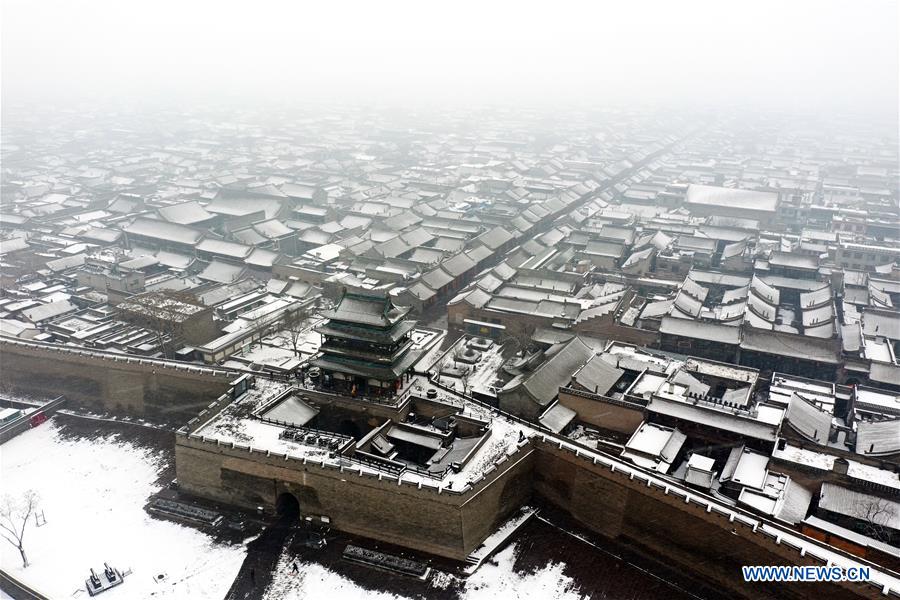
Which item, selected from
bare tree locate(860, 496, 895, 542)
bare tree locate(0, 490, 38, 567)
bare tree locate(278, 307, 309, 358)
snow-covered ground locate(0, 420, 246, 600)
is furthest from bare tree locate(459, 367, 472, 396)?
bare tree locate(0, 490, 38, 567)

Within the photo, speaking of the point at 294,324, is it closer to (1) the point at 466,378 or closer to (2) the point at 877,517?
(1) the point at 466,378

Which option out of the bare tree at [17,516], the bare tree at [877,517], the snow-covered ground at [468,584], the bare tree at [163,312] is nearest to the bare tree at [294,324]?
the bare tree at [163,312]

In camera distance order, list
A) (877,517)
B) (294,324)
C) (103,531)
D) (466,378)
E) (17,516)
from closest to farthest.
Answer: (877,517)
(103,531)
(17,516)
(466,378)
(294,324)

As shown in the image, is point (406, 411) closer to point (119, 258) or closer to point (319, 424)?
point (319, 424)

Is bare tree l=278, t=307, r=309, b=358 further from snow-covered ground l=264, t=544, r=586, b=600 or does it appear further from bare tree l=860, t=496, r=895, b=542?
bare tree l=860, t=496, r=895, b=542

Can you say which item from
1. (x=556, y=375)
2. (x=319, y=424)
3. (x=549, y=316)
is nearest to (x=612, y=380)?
(x=556, y=375)

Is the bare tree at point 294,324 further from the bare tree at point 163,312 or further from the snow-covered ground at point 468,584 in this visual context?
the snow-covered ground at point 468,584

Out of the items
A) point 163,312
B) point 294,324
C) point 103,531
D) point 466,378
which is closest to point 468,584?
point 466,378
